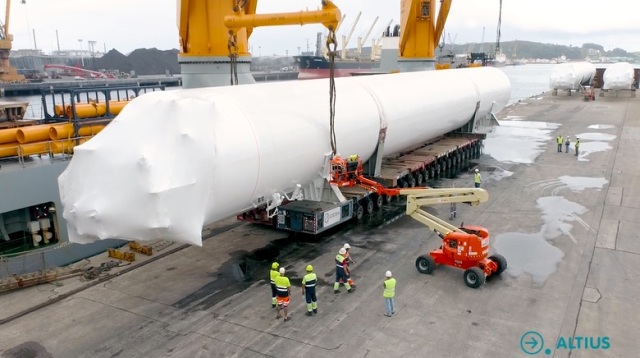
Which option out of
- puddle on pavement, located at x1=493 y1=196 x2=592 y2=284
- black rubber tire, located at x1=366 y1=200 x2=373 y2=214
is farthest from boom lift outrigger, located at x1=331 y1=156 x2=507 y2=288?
black rubber tire, located at x1=366 y1=200 x2=373 y2=214

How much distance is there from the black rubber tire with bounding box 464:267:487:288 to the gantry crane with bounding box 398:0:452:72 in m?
20.3

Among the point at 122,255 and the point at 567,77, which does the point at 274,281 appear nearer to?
the point at 122,255

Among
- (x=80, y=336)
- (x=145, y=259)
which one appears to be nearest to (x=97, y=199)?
(x=80, y=336)

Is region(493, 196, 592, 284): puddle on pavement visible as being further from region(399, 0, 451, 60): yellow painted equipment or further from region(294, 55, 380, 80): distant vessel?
region(294, 55, 380, 80): distant vessel

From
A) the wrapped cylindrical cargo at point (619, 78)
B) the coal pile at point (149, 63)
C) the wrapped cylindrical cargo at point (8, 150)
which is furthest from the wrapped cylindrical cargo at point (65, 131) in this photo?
the coal pile at point (149, 63)

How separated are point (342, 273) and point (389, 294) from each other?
1.63 metres

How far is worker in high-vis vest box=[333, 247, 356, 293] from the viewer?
1142 centimetres

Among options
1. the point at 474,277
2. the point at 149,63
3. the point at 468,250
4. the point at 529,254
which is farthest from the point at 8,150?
the point at 149,63

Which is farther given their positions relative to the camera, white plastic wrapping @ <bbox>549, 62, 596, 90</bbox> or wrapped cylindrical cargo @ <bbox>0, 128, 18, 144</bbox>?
white plastic wrapping @ <bbox>549, 62, 596, 90</bbox>

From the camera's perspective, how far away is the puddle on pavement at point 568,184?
20.6 m

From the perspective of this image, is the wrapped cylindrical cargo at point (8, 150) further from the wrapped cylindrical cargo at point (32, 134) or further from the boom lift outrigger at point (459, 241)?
the boom lift outrigger at point (459, 241)

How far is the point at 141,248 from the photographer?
47.0ft

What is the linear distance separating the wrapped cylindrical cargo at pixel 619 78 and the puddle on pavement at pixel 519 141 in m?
21.9

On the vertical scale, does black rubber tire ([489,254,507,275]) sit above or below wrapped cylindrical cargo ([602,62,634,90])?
below
